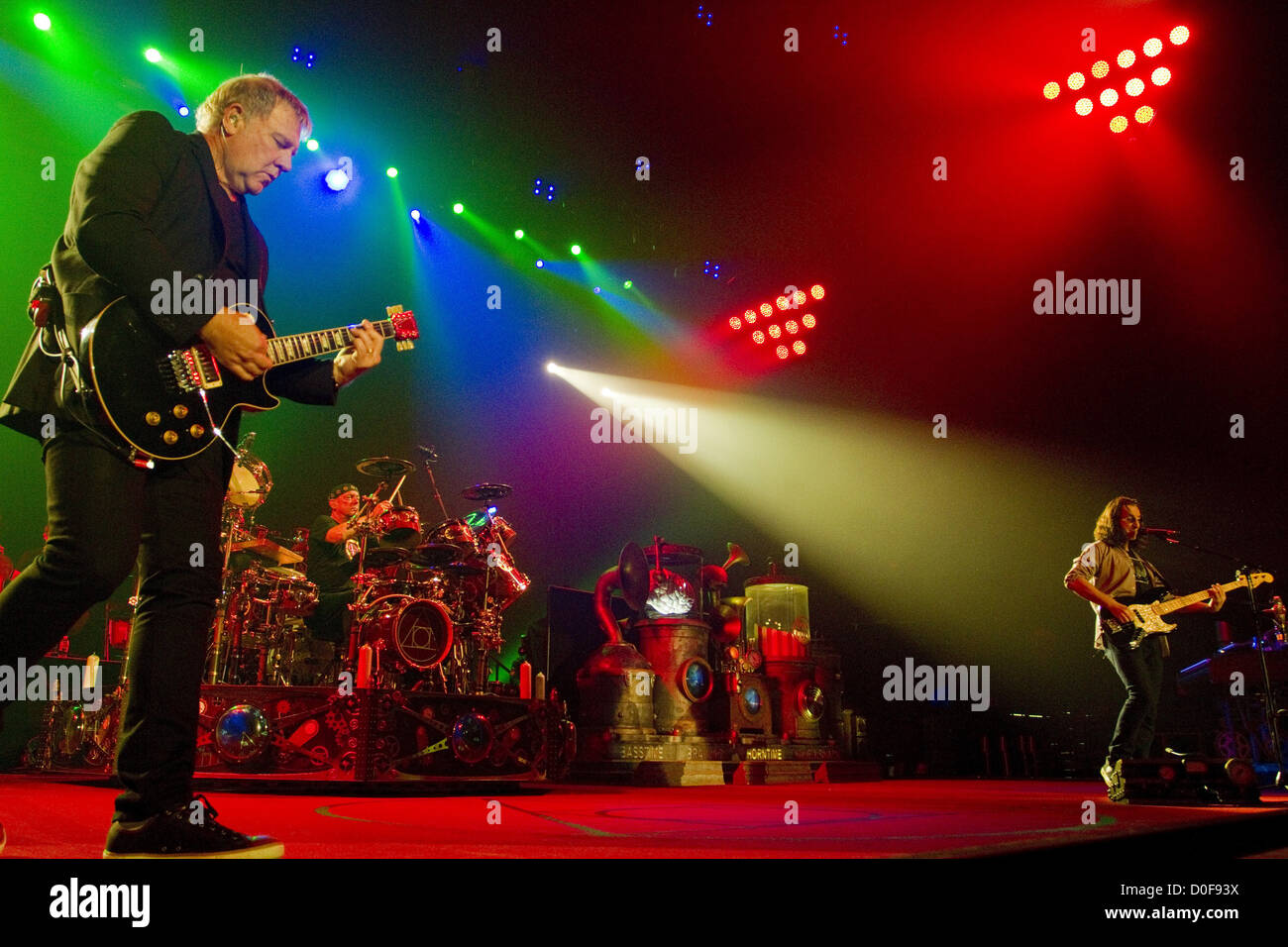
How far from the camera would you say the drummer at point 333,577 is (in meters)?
6.11

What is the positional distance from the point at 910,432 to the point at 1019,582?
90.6 inches

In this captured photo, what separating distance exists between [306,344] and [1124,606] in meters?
4.76

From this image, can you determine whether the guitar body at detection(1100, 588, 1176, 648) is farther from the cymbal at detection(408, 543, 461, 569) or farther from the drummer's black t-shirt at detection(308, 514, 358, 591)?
the drummer's black t-shirt at detection(308, 514, 358, 591)

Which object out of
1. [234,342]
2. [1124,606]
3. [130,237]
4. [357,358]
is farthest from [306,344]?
[1124,606]

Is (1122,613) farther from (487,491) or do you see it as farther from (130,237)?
(130,237)

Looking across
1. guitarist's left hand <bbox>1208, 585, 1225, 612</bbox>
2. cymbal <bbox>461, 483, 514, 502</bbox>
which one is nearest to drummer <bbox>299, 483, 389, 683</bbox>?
cymbal <bbox>461, 483, 514, 502</bbox>

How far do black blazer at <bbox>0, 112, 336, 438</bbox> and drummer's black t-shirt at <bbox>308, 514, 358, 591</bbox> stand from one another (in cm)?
455

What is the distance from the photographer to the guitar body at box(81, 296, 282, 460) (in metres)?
1.71

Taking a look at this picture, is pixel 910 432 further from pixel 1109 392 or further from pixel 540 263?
pixel 540 263
